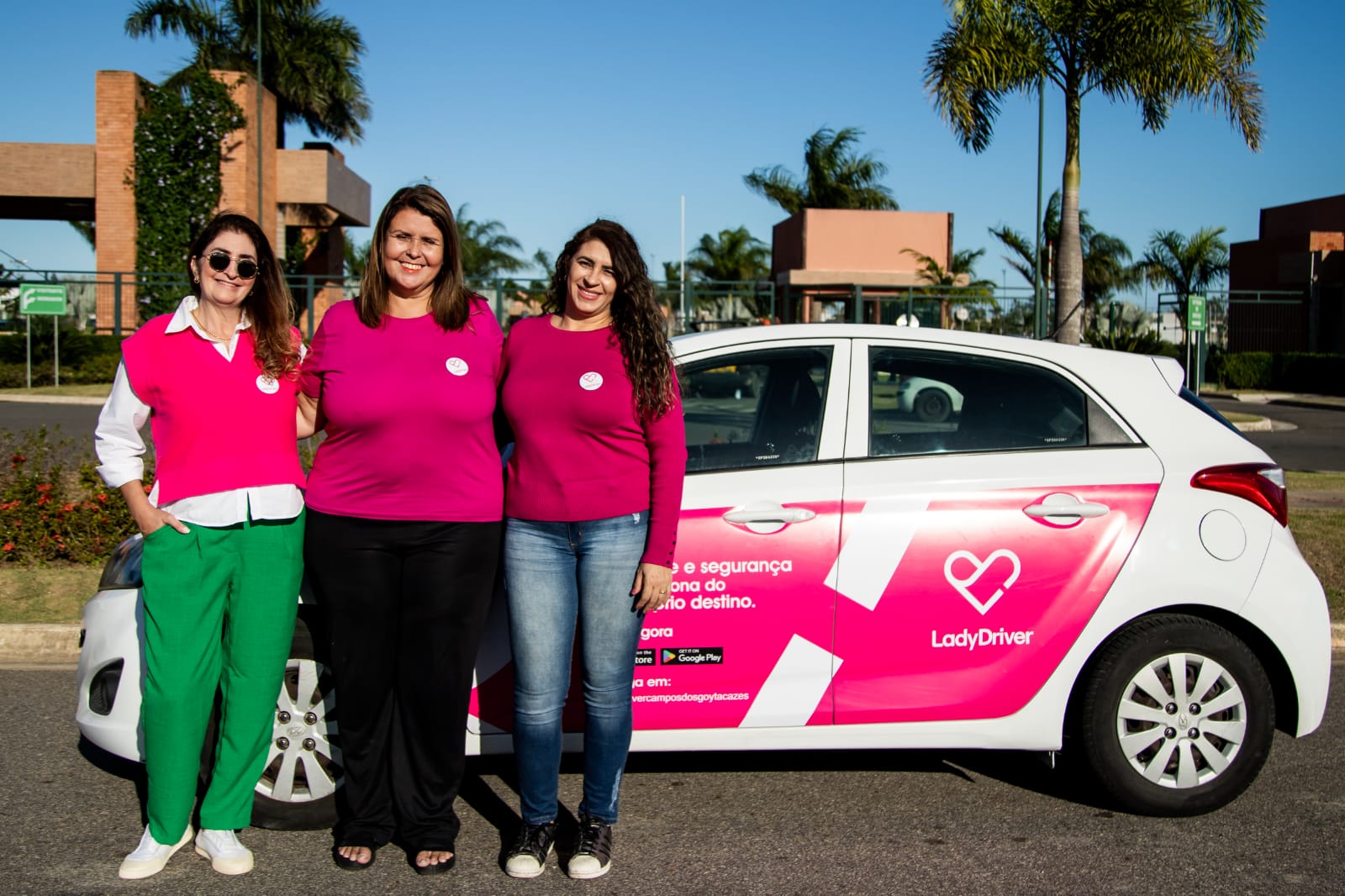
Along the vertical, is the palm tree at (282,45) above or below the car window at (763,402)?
above

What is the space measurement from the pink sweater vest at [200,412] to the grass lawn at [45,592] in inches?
117

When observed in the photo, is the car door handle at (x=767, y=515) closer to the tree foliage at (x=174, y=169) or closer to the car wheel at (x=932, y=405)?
the car wheel at (x=932, y=405)

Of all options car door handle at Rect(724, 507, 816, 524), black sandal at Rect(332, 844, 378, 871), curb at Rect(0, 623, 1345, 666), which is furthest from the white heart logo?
curb at Rect(0, 623, 1345, 666)

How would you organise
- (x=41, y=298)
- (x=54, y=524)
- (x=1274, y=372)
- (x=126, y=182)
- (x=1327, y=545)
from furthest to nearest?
(x=1274, y=372)
(x=126, y=182)
(x=41, y=298)
(x=1327, y=545)
(x=54, y=524)

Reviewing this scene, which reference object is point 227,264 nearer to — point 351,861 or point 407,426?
point 407,426

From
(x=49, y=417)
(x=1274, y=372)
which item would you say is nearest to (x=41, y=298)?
(x=49, y=417)

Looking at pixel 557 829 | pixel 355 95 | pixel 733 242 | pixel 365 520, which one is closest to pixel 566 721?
pixel 557 829

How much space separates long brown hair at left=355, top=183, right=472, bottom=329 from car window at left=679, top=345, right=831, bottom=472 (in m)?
0.88

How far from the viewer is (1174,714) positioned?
3.88 metres

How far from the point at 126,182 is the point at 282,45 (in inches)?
363

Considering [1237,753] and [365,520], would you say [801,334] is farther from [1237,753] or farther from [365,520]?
[1237,753]

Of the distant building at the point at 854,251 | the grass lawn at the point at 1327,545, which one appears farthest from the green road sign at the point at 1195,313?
the grass lawn at the point at 1327,545

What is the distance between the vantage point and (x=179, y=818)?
139 inches

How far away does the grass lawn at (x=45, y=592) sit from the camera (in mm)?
6188
